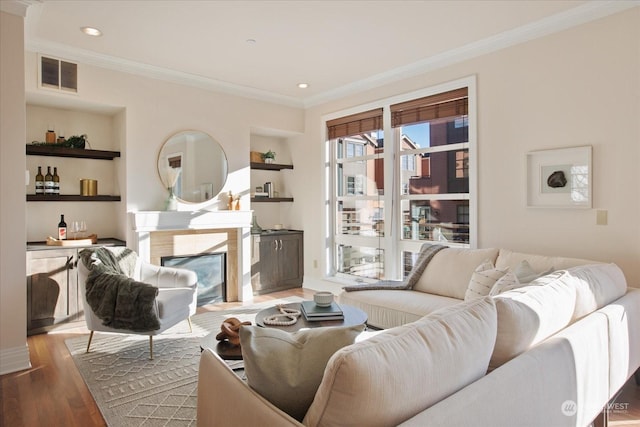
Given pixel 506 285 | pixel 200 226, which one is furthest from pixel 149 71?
pixel 506 285

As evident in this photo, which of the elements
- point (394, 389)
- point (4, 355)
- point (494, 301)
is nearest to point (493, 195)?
point (494, 301)

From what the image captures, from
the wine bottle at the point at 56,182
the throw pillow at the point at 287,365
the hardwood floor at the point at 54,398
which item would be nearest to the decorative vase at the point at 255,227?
the wine bottle at the point at 56,182

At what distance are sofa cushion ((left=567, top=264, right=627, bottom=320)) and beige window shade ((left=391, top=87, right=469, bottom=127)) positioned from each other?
2157 mm

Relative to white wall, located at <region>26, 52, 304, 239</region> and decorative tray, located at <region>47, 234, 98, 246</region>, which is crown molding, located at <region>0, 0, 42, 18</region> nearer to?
white wall, located at <region>26, 52, 304, 239</region>

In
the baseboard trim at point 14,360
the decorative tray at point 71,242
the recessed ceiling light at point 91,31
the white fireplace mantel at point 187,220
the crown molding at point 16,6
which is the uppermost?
the recessed ceiling light at point 91,31

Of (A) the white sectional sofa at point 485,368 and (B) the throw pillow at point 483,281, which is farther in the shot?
(B) the throw pillow at point 483,281

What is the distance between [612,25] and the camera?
2.99m

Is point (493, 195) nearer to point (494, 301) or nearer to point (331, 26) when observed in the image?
point (331, 26)

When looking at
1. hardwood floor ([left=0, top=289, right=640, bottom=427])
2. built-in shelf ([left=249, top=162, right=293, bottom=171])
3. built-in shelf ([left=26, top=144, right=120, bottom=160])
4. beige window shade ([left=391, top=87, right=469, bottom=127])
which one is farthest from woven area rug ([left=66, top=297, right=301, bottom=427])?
beige window shade ([left=391, top=87, right=469, bottom=127])

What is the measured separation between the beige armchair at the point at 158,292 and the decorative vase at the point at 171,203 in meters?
0.81

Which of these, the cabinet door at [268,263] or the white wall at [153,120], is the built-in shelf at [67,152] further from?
the cabinet door at [268,263]

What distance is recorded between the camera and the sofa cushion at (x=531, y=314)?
1.41 metres

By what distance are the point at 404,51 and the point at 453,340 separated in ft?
11.2

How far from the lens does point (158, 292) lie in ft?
10.2
